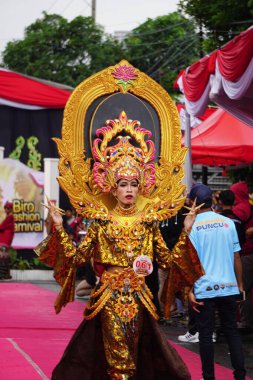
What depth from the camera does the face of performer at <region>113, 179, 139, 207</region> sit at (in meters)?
6.62

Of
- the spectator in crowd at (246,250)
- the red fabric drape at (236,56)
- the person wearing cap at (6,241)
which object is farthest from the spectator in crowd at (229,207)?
the person wearing cap at (6,241)

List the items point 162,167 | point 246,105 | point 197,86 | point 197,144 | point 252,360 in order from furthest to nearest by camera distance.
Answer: point 197,144 < point 197,86 < point 246,105 < point 252,360 < point 162,167

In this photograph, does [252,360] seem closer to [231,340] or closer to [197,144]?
[231,340]

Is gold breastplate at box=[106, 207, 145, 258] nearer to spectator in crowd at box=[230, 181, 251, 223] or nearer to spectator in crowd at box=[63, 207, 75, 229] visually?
spectator in crowd at box=[230, 181, 251, 223]

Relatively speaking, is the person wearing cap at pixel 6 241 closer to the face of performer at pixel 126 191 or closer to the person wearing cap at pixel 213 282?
the person wearing cap at pixel 213 282

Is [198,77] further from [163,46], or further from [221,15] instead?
[163,46]

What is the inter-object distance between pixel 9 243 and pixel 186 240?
41.1 feet

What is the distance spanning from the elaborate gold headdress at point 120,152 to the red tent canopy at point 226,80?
100.0 inches

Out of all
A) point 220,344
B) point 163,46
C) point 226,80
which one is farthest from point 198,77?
point 163,46

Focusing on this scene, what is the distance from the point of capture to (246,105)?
11023mm

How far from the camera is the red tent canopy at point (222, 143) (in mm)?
14117

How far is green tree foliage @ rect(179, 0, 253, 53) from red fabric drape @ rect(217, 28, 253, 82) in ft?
14.8

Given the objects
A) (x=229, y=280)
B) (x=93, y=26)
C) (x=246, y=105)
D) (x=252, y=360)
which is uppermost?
(x=93, y=26)

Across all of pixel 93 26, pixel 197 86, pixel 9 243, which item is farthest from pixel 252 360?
pixel 93 26
